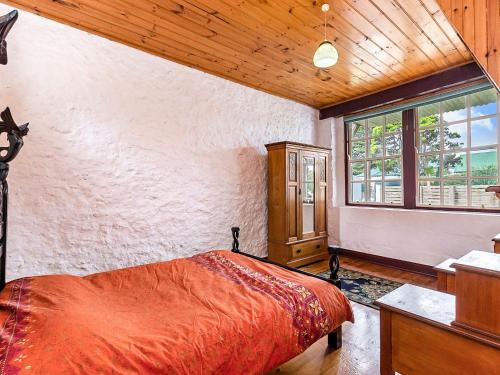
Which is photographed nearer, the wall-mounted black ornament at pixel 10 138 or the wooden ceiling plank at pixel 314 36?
the wall-mounted black ornament at pixel 10 138

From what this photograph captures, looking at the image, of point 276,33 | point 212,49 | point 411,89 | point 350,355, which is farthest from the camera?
point 411,89

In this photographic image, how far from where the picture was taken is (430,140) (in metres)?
3.54

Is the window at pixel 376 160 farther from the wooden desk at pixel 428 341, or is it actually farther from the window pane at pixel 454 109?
the wooden desk at pixel 428 341

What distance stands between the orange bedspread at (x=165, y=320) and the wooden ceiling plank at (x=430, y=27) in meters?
2.25

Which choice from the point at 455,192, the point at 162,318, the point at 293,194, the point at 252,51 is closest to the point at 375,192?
the point at 455,192

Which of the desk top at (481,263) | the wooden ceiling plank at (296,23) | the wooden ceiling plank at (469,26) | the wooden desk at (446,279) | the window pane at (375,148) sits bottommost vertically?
the wooden desk at (446,279)

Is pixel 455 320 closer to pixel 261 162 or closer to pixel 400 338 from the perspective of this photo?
pixel 400 338

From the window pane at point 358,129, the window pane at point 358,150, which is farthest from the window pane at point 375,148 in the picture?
the window pane at point 358,129

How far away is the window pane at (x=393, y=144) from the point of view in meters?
3.84

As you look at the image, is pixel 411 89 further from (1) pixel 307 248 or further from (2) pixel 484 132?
(1) pixel 307 248

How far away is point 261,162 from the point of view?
379cm

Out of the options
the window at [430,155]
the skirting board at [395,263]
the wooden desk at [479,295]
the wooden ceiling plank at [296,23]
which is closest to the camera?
the wooden desk at [479,295]

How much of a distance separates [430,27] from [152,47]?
2.61 meters

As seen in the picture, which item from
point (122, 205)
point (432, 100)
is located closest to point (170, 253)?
point (122, 205)
